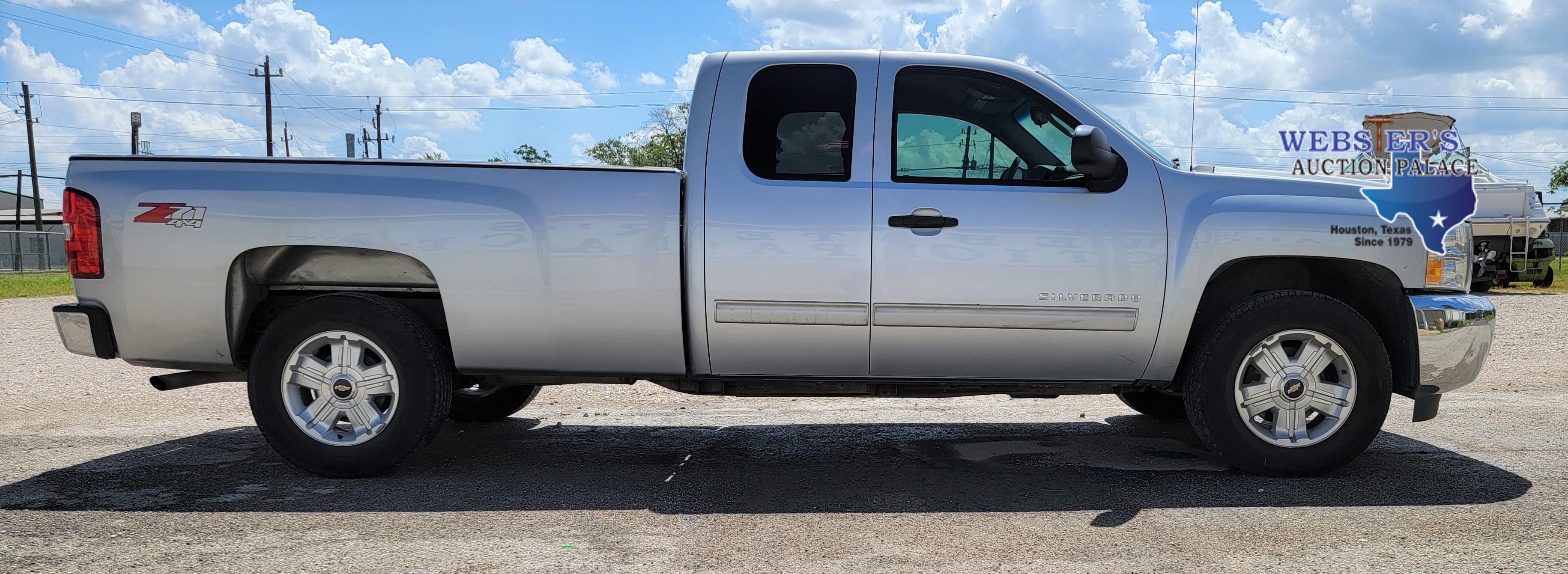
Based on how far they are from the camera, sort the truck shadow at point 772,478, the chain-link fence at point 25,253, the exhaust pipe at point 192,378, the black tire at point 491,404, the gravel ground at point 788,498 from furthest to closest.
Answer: the chain-link fence at point 25,253, the black tire at point 491,404, the exhaust pipe at point 192,378, the truck shadow at point 772,478, the gravel ground at point 788,498

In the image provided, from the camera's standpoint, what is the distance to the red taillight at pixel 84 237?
464cm

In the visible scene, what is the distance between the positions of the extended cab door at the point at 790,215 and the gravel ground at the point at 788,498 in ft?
1.96


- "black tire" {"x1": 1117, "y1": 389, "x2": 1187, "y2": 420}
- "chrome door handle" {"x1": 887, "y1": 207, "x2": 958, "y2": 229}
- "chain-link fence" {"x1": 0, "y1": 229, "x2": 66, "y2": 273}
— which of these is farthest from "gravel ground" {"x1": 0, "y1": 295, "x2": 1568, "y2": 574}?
"chain-link fence" {"x1": 0, "y1": 229, "x2": 66, "y2": 273}

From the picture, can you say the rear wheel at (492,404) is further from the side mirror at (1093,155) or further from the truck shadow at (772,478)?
the side mirror at (1093,155)

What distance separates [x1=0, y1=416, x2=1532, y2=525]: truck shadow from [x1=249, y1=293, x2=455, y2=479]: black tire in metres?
0.12

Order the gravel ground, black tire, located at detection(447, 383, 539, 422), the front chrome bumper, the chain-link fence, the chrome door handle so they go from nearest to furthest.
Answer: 1. the gravel ground
2. the chrome door handle
3. the front chrome bumper
4. black tire, located at detection(447, 383, 539, 422)
5. the chain-link fence

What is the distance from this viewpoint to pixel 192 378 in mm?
4934

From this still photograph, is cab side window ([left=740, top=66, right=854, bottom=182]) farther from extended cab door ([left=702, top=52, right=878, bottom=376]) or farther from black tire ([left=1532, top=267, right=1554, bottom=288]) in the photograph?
black tire ([left=1532, top=267, right=1554, bottom=288])

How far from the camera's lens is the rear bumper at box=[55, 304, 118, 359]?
15.5 ft

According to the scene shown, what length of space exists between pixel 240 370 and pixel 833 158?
9.17 feet

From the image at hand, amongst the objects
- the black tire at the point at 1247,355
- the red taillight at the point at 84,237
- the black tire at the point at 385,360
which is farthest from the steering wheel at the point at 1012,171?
the red taillight at the point at 84,237

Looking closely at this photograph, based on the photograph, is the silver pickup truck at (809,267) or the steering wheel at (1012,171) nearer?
the silver pickup truck at (809,267)

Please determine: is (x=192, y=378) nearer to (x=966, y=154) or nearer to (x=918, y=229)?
(x=918, y=229)

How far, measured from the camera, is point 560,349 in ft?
15.6
